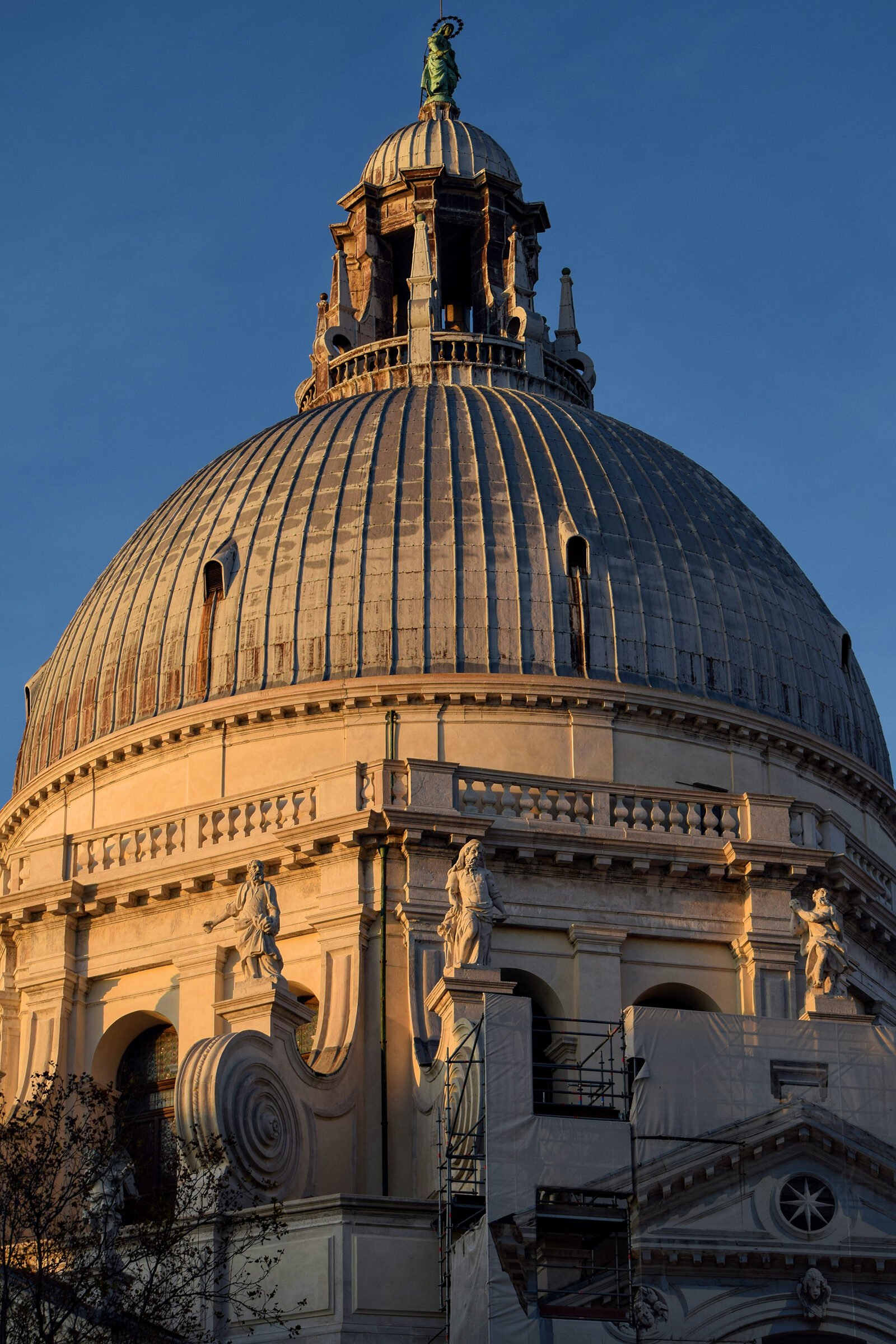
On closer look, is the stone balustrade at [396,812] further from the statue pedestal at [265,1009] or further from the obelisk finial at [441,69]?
the obelisk finial at [441,69]

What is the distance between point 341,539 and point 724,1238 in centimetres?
1968

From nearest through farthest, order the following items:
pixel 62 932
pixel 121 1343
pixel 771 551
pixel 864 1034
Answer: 1. pixel 121 1343
2. pixel 864 1034
3. pixel 62 932
4. pixel 771 551

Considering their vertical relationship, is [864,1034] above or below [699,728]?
below

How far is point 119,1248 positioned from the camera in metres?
36.8

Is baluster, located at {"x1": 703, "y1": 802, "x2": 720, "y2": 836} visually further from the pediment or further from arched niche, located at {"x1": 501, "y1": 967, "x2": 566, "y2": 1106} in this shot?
the pediment

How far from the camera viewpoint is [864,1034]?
39000 millimetres

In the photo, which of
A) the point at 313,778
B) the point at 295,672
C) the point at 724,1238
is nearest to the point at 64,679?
the point at 295,672

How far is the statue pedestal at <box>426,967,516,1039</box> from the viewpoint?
3944 centimetres

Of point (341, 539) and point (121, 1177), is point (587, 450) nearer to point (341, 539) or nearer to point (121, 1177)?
point (341, 539)

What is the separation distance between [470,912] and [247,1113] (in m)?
4.77

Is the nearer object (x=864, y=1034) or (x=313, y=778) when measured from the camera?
(x=864, y=1034)

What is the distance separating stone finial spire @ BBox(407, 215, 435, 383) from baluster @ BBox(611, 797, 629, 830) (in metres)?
15.7

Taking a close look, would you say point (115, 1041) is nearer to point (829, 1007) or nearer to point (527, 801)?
point (527, 801)

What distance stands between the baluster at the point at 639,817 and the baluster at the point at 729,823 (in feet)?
4.80
